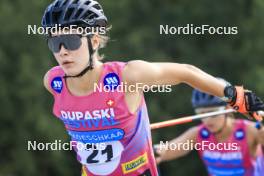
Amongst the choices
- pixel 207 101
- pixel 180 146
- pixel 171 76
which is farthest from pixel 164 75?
pixel 180 146

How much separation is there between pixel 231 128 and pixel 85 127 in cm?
309

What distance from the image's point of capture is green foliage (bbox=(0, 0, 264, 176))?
49.4 ft

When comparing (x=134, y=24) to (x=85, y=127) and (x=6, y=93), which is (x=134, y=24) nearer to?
(x=6, y=93)

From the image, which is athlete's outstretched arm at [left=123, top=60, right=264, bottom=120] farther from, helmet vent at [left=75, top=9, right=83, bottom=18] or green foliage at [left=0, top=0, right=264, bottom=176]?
green foliage at [left=0, top=0, right=264, bottom=176]

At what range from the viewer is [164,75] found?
4.84m

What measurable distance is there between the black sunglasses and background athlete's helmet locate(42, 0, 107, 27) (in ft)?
0.29

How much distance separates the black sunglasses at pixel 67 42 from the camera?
192 inches

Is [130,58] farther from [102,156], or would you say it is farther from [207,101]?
[102,156]

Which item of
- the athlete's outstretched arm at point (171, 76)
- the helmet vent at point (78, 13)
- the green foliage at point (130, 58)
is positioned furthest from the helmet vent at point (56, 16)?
the green foliage at point (130, 58)

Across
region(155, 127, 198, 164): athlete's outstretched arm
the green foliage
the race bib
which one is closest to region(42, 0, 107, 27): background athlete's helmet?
the race bib

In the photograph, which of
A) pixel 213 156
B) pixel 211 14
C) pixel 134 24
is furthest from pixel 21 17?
pixel 213 156

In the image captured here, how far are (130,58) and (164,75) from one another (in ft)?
36.0

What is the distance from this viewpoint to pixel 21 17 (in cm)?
1557

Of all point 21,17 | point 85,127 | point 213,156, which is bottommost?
point 213,156
